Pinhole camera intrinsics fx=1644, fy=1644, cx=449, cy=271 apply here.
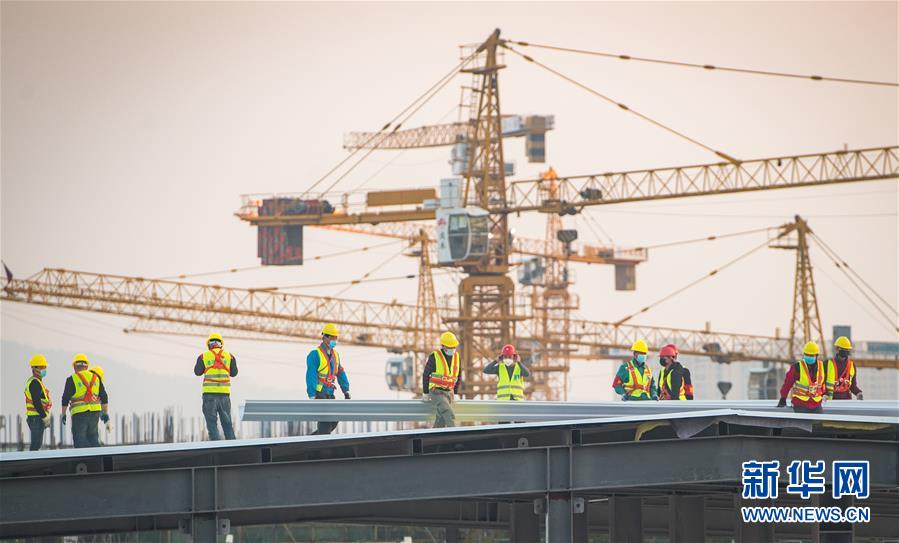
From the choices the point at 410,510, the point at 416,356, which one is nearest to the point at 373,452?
the point at 410,510

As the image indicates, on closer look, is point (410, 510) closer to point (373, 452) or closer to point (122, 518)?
point (373, 452)

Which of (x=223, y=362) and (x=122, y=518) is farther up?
(x=223, y=362)

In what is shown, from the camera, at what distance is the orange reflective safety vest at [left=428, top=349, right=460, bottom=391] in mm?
26562

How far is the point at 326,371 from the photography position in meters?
28.0

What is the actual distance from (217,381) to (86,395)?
2218 mm

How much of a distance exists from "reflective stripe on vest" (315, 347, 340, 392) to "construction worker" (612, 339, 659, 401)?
599cm

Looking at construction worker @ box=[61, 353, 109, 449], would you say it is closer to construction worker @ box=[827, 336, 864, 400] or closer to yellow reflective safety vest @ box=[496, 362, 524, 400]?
yellow reflective safety vest @ box=[496, 362, 524, 400]

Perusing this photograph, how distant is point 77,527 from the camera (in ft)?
79.9

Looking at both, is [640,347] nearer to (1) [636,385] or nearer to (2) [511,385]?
(1) [636,385]

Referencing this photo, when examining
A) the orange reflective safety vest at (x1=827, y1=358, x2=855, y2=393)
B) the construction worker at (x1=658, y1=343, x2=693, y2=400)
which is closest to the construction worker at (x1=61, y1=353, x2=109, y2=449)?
the construction worker at (x1=658, y1=343, x2=693, y2=400)

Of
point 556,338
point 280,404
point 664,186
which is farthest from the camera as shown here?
point 556,338

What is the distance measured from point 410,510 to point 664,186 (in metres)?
95.7

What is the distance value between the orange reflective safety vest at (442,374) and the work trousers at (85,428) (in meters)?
5.71

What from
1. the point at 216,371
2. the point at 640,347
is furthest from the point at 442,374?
the point at 640,347
